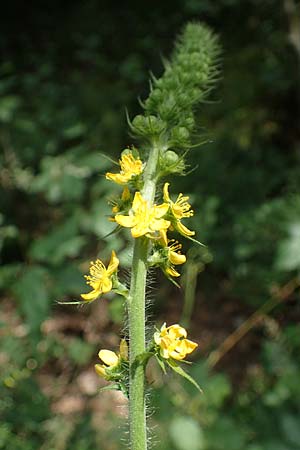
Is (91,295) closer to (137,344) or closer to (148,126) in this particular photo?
(137,344)

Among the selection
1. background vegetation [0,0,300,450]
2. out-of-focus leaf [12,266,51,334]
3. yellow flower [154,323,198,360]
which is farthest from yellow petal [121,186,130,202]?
out-of-focus leaf [12,266,51,334]

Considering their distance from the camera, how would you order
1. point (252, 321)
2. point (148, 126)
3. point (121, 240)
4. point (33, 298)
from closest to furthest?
point (148, 126) → point (33, 298) → point (121, 240) → point (252, 321)

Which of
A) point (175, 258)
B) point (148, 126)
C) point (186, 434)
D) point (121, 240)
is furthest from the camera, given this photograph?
point (121, 240)

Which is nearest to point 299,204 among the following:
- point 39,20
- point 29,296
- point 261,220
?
Answer: point 261,220

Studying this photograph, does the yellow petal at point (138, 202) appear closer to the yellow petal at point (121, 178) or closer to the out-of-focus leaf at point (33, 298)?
the yellow petal at point (121, 178)

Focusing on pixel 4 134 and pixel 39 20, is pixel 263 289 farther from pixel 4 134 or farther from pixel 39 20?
pixel 39 20

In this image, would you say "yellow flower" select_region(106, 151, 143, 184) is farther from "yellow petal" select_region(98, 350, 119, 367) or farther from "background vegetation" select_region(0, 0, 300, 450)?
"background vegetation" select_region(0, 0, 300, 450)

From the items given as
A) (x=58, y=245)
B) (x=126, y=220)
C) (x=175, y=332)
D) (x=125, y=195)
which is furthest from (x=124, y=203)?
(x=58, y=245)
